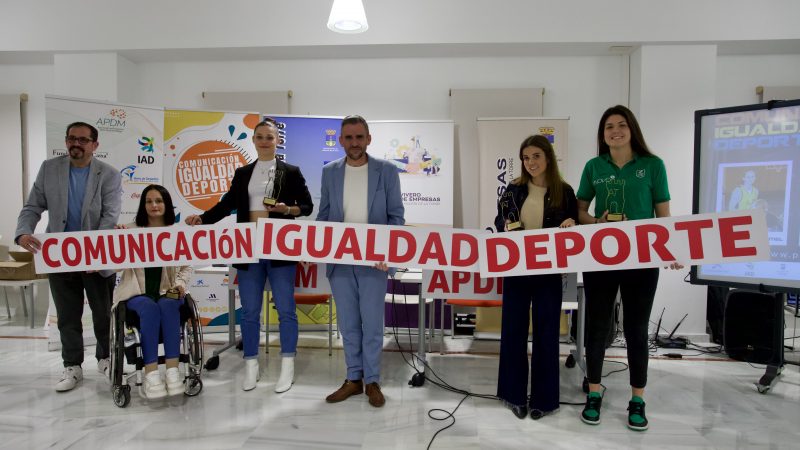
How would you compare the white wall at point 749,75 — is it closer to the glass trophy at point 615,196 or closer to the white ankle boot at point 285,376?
the glass trophy at point 615,196

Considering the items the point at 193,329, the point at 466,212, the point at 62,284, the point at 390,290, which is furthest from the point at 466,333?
the point at 62,284

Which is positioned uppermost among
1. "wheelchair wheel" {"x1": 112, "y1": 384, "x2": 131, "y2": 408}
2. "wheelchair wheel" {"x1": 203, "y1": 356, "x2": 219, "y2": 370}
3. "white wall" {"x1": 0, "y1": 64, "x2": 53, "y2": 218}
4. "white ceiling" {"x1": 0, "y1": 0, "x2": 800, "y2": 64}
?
"white ceiling" {"x1": 0, "y1": 0, "x2": 800, "y2": 64}

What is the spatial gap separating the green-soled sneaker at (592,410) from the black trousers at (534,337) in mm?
156

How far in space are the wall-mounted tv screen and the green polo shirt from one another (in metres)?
1.15

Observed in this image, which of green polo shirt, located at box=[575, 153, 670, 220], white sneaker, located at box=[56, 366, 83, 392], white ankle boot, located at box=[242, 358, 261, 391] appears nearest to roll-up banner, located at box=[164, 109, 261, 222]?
white sneaker, located at box=[56, 366, 83, 392]

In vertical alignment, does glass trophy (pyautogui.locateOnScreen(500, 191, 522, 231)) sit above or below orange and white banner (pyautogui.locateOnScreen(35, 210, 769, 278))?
above

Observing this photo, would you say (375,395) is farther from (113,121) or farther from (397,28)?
(397,28)

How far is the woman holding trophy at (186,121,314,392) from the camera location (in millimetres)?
2930

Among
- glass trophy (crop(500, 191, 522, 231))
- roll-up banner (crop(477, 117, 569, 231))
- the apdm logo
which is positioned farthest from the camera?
roll-up banner (crop(477, 117, 569, 231))

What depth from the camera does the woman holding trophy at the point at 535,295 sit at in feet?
8.36

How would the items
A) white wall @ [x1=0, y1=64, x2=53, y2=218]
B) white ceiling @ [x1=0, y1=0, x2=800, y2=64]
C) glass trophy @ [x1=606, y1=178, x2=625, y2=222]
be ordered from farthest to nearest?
1. white wall @ [x1=0, y1=64, x2=53, y2=218]
2. white ceiling @ [x1=0, y1=0, x2=800, y2=64]
3. glass trophy @ [x1=606, y1=178, x2=625, y2=222]

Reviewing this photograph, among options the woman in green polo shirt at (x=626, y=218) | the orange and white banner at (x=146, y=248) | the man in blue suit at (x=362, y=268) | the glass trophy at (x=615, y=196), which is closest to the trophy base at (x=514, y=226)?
the woman in green polo shirt at (x=626, y=218)

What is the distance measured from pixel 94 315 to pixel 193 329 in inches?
31.3

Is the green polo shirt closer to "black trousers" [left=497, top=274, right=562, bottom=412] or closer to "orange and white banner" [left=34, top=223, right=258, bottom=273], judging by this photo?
"black trousers" [left=497, top=274, right=562, bottom=412]
